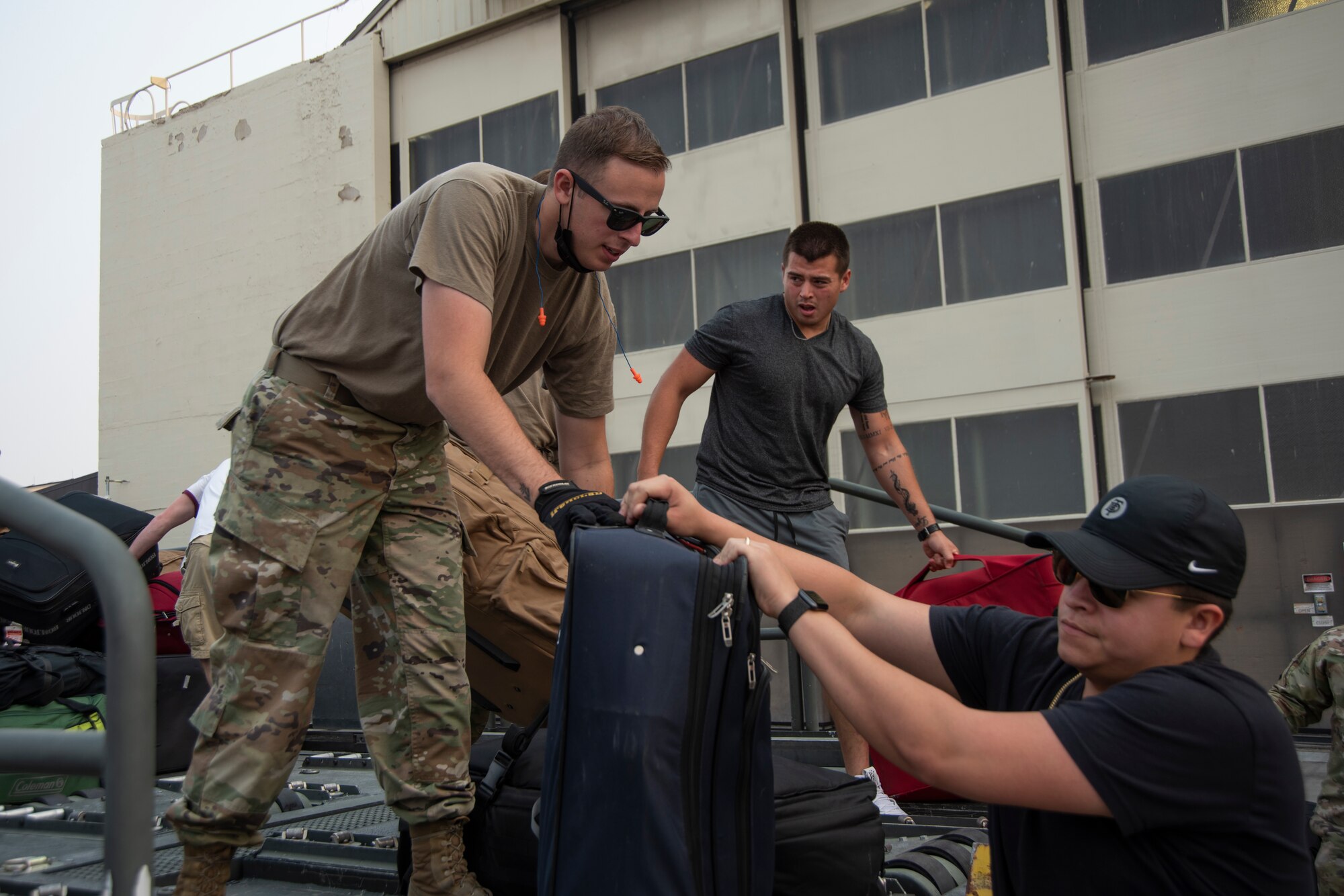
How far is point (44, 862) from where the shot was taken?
300 cm

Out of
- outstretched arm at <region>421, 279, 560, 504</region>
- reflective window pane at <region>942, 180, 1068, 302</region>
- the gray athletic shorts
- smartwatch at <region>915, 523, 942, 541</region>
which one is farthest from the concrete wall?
outstretched arm at <region>421, 279, 560, 504</region>

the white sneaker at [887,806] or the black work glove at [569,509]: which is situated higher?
the black work glove at [569,509]

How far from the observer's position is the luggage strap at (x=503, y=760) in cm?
253

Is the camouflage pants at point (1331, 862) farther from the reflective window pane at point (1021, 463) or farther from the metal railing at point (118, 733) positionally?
the reflective window pane at point (1021, 463)

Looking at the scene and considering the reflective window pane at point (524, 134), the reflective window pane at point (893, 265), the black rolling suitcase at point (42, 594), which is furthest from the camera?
the reflective window pane at point (524, 134)

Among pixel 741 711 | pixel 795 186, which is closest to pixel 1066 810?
pixel 741 711

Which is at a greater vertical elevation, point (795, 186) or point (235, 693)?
point (795, 186)

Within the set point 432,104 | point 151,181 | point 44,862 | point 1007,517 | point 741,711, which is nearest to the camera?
point 741,711

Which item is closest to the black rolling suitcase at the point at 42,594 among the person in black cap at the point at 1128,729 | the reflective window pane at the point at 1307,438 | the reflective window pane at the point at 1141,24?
the person in black cap at the point at 1128,729

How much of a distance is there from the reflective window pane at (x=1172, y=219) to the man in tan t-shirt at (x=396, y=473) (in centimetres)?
1279

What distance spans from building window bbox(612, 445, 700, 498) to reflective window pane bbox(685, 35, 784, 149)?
195 inches

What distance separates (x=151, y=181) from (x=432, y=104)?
837cm

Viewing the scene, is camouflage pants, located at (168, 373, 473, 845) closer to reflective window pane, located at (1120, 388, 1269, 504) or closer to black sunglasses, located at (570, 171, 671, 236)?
black sunglasses, located at (570, 171, 671, 236)

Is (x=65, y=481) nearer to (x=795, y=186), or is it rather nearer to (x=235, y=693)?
(x=795, y=186)
